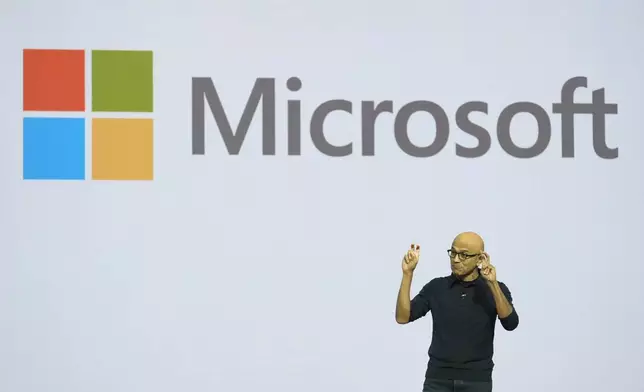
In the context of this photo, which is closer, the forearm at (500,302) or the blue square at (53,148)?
the forearm at (500,302)

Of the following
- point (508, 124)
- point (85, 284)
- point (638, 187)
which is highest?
point (508, 124)

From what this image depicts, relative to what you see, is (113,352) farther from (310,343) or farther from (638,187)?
(638,187)

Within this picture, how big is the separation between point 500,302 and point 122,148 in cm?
243

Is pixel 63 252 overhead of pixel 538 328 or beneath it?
overhead

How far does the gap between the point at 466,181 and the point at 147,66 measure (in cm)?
189

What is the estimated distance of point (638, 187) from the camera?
585 cm

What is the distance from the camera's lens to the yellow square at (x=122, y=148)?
5586mm

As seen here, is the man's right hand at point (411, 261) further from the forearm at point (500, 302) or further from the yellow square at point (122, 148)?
the yellow square at point (122, 148)

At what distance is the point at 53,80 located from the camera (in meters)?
5.57

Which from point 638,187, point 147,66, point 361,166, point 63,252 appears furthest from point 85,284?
point 638,187

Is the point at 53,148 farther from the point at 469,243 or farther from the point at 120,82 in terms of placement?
the point at 469,243

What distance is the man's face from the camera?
4191 millimetres

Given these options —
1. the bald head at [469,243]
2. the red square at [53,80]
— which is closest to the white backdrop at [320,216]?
the red square at [53,80]

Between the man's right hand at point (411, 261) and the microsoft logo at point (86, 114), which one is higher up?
the microsoft logo at point (86, 114)
